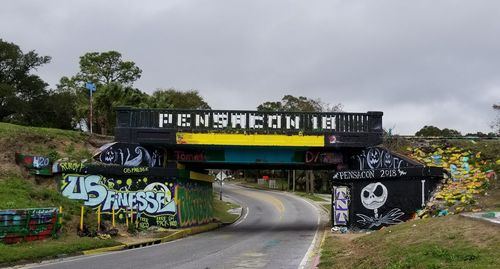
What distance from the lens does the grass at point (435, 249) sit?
9.68 metres

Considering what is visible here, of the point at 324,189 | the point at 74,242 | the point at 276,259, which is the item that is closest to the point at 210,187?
the point at 74,242

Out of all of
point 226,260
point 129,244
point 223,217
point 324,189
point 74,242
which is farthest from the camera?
point 324,189

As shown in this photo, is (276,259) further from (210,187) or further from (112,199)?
(210,187)

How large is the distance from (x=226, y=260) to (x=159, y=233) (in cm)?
1017

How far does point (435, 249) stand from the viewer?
430 inches

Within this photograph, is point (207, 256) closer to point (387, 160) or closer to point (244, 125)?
point (244, 125)

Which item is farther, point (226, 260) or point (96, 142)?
point (96, 142)

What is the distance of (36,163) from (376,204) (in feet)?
53.6

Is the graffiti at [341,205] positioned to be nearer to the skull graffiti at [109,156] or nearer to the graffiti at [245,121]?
the graffiti at [245,121]

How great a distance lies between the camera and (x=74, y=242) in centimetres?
1898

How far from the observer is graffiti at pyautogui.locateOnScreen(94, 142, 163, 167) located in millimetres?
27625

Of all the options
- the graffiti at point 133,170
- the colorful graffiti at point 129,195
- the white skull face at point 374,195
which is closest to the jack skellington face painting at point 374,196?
the white skull face at point 374,195

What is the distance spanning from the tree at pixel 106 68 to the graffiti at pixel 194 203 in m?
46.5

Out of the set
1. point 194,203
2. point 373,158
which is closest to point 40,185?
point 194,203
